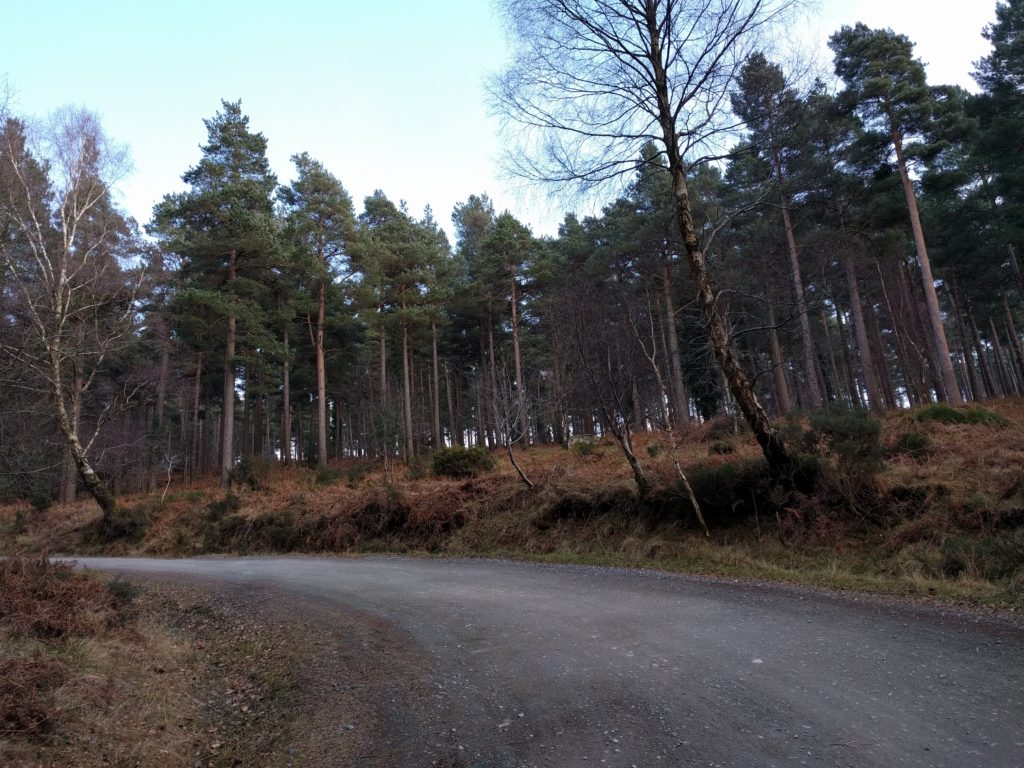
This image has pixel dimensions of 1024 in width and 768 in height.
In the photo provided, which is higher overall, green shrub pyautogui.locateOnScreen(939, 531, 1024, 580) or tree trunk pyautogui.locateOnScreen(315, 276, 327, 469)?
tree trunk pyautogui.locateOnScreen(315, 276, 327, 469)

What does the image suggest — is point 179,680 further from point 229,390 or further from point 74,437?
point 229,390

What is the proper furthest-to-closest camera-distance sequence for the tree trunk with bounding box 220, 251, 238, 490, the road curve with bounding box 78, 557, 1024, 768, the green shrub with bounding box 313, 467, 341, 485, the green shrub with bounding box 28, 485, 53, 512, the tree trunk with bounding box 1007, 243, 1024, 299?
the tree trunk with bounding box 220, 251, 238, 490
the tree trunk with bounding box 1007, 243, 1024, 299
the green shrub with bounding box 28, 485, 53, 512
the green shrub with bounding box 313, 467, 341, 485
the road curve with bounding box 78, 557, 1024, 768

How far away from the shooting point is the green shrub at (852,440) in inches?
380

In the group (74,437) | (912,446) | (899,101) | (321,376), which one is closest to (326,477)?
(321,376)

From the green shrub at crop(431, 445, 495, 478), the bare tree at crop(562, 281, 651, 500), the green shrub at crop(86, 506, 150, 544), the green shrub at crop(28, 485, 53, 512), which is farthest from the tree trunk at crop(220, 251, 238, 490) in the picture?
the bare tree at crop(562, 281, 651, 500)

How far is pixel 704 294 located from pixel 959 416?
9.75 m

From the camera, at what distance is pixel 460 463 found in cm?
1933

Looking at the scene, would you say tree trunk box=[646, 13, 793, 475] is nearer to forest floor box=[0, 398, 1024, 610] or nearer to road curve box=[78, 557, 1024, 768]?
forest floor box=[0, 398, 1024, 610]

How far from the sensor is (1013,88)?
21.3 meters

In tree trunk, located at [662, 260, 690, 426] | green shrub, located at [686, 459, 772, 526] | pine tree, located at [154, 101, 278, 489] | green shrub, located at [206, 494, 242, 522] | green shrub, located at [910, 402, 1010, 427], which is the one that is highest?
pine tree, located at [154, 101, 278, 489]

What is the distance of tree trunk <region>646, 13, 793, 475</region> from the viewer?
31.0 ft

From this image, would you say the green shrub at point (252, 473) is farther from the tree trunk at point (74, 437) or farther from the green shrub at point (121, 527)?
the tree trunk at point (74, 437)

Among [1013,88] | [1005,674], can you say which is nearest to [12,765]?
[1005,674]

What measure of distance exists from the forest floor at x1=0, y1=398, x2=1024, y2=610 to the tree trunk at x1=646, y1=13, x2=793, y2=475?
2.91 feet
